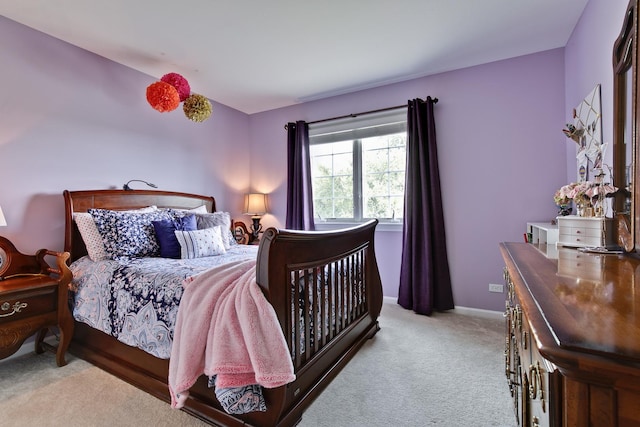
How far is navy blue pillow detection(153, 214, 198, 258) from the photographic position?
2.57m

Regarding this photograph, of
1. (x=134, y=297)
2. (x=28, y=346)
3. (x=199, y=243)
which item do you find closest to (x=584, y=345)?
(x=134, y=297)

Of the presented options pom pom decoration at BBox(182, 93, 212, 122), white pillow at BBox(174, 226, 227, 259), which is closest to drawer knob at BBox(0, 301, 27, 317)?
white pillow at BBox(174, 226, 227, 259)

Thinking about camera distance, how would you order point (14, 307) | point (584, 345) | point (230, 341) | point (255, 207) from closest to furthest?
point (584, 345) → point (230, 341) → point (14, 307) → point (255, 207)

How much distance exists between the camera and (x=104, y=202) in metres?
2.73

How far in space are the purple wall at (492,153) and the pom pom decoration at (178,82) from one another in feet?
7.05

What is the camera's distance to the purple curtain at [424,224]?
3074 mm

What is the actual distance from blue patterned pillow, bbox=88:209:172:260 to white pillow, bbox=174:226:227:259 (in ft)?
0.84

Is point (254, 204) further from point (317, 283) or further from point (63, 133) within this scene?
point (317, 283)

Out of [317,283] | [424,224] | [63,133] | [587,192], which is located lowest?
[317,283]

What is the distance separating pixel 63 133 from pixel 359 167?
2.92 metres

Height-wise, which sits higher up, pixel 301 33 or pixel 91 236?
pixel 301 33

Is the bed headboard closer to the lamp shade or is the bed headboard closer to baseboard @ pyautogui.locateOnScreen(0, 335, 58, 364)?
baseboard @ pyautogui.locateOnScreen(0, 335, 58, 364)

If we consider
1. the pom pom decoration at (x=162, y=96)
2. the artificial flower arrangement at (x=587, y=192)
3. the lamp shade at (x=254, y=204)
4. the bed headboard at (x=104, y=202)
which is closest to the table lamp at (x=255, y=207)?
the lamp shade at (x=254, y=204)

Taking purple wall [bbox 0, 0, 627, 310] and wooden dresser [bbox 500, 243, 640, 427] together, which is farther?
purple wall [bbox 0, 0, 627, 310]
